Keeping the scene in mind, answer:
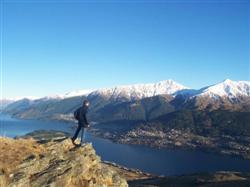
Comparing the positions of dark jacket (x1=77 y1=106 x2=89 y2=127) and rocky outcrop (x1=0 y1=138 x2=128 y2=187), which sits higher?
dark jacket (x1=77 y1=106 x2=89 y2=127)

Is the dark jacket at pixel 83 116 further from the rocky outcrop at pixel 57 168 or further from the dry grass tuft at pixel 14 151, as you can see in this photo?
the dry grass tuft at pixel 14 151

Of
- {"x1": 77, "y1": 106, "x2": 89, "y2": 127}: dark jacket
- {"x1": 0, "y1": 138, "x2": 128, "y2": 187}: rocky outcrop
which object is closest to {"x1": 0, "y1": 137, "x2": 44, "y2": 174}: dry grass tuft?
{"x1": 0, "y1": 138, "x2": 128, "y2": 187}: rocky outcrop

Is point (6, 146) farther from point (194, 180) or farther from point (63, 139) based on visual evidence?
point (194, 180)

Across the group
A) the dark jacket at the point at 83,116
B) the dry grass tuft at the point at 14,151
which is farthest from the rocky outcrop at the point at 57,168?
the dark jacket at the point at 83,116

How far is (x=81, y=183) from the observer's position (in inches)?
1264

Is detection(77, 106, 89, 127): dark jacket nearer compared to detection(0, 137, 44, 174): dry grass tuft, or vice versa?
detection(0, 137, 44, 174): dry grass tuft

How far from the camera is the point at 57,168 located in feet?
102

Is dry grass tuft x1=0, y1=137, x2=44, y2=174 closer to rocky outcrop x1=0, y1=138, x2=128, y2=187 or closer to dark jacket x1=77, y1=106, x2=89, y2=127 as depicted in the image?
rocky outcrop x1=0, y1=138, x2=128, y2=187

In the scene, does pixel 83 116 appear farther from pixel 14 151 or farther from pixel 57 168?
pixel 14 151

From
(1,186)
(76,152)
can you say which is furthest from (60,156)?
(1,186)

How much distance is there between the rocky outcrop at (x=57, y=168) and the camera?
28.4 meters

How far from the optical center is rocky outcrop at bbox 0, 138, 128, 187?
28.4m

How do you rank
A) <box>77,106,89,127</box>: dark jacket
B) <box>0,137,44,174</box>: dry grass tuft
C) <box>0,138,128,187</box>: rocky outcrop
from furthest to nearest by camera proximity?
<box>77,106,89,127</box>: dark jacket
<box>0,137,44,174</box>: dry grass tuft
<box>0,138,128,187</box>: rocky outcrop

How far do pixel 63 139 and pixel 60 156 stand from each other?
3.47m
